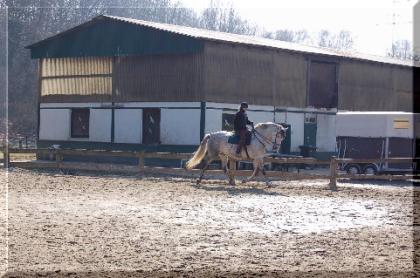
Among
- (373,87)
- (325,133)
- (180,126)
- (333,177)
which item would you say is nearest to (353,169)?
(333,177)

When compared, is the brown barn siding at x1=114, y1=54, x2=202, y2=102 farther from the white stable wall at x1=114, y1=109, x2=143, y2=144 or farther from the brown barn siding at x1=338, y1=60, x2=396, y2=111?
the brown barn siding at x1=338, y1=60, x2=396, y2=111

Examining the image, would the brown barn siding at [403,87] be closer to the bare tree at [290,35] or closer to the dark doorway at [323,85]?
the dark doorway at [323,85]

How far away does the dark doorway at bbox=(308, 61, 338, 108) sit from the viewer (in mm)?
33938

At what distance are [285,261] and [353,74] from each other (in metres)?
28.6

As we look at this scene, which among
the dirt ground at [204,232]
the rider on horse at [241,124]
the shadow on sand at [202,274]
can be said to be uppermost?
the rider on horse at [241,124]

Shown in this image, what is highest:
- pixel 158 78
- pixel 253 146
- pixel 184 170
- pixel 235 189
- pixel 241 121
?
pixel 158 78

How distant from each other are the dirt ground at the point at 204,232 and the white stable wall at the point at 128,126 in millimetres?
12436

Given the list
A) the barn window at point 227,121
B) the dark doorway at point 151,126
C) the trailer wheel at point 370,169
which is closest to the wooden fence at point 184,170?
the trailer wheel at point 370,169

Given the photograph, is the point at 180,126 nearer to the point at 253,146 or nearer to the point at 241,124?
the point at 253,146

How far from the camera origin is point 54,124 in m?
34.6

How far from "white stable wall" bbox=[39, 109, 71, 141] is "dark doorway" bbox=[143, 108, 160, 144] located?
506 cm

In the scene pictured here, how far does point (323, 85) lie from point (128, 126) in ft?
33.9

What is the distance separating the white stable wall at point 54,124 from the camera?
34.1 m

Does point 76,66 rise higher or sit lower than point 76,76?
higher
